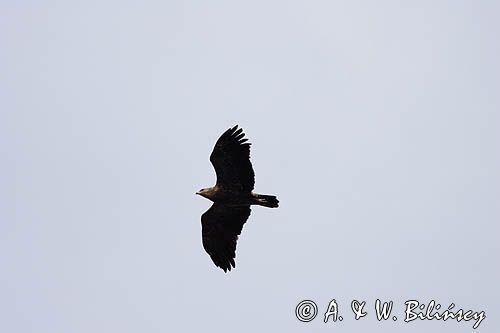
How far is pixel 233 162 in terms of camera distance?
80.7 ft

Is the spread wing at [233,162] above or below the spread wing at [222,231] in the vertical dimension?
above

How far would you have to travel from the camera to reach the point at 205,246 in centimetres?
2616

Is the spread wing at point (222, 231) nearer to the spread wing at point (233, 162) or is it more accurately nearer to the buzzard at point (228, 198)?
the buzzard at point (228, 198)

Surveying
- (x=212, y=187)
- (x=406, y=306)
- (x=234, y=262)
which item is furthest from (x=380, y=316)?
(x=212, y=187)

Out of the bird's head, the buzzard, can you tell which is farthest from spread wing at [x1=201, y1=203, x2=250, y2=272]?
the bird's head

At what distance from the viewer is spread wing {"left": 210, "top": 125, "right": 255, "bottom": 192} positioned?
24328mm

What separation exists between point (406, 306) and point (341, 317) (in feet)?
6.37

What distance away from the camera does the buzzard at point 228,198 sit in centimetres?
2442

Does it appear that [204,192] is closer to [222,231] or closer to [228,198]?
→ [228,198]

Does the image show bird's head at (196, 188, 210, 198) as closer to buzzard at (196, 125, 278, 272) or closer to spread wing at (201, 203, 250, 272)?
buzzard at (196, 125, 278, 272)

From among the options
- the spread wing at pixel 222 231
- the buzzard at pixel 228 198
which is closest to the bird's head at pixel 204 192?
the buzzard at pixel 228 198

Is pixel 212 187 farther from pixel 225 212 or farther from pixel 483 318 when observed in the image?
pixel 483 318

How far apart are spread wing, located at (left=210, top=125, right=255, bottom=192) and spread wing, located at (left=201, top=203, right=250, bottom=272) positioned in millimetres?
1148

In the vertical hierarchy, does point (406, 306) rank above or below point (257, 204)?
below
